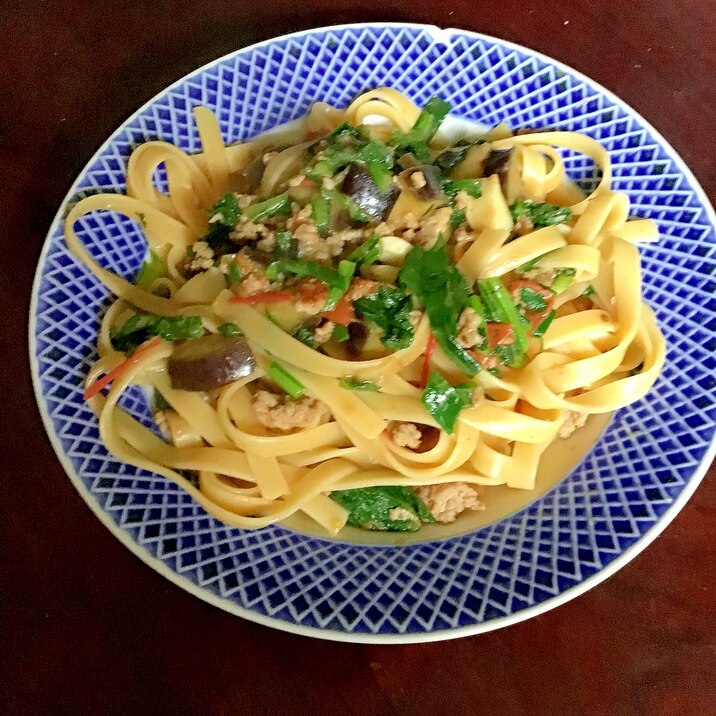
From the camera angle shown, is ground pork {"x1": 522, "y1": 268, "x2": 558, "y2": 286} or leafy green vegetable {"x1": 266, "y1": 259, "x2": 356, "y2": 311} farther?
ground pork {"x1": 522, "y1": 268, "x2": 558, "y2": 286}

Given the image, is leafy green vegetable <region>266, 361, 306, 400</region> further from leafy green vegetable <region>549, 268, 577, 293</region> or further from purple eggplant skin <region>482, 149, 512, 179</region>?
purple eggplant skin <region>482, 149, 512, 179</region>

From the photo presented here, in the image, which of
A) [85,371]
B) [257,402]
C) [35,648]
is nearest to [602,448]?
[257,402]

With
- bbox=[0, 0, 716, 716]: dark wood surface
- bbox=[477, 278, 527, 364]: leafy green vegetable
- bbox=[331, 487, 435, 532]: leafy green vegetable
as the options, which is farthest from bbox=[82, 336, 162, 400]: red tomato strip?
bbox=[477, 278, 527, 364]: leafy green vegetable

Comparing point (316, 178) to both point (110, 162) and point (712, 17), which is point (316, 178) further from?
point (712, 17)

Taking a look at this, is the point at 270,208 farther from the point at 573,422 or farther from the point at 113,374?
the point at 573,422

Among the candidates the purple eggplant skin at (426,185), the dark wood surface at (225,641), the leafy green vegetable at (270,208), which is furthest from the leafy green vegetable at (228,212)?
the dark wood surface at (225,641)

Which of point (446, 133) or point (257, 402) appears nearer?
point (257, 402)

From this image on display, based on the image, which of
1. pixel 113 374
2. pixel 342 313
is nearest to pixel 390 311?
pixel 342 313
